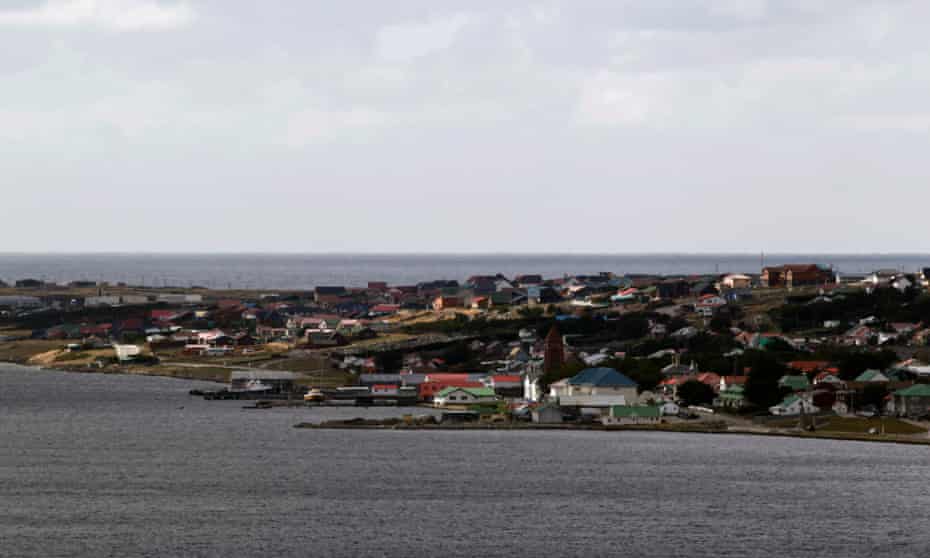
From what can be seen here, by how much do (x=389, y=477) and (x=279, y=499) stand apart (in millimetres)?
5585

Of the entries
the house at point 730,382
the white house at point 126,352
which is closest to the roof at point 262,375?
the white house at point 126,352

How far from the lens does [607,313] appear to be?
115 m

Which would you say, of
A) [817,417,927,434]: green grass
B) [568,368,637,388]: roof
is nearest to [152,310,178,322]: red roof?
[568,368,637,388]: roof

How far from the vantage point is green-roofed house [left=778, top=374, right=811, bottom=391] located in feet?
239

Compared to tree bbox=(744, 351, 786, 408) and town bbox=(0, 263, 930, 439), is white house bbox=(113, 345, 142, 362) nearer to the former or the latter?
town bbox=(0, 263, 930, 439)

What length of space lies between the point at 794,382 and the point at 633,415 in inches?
340

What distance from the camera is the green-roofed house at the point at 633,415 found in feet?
228

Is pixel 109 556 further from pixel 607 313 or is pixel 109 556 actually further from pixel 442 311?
pixel 442 311

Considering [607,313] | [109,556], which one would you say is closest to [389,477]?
[109,556]

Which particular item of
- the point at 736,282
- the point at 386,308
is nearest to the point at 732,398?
the point at 736,282

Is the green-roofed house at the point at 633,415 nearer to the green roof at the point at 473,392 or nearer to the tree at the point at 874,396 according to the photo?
the tree at the point at 874,396

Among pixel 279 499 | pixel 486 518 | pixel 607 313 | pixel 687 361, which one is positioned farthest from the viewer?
pixel 607 313

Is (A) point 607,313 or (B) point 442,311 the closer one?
(A) point 607,313

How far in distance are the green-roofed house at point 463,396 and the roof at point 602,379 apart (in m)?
4.83
